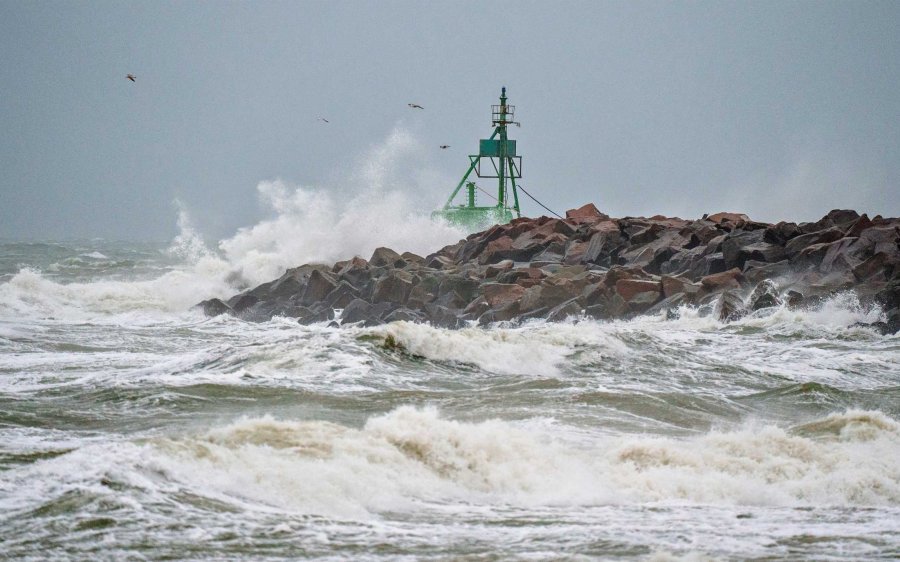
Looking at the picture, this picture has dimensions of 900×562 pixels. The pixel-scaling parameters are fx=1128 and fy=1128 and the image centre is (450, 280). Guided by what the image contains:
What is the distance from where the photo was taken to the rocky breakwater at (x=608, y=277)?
1945cm

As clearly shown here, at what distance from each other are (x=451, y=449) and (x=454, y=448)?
0.10 feet

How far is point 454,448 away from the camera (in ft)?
26.5

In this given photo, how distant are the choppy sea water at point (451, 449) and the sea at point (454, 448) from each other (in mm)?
26

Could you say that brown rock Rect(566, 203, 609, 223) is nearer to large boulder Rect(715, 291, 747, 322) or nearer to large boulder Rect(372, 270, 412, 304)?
large boulder Rect(372, 270, 412, 304)

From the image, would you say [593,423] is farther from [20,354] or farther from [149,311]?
[149,311]

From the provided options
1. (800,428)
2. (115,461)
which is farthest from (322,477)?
(800,428)

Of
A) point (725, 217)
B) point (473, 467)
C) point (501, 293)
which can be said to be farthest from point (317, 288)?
point (473, 467)

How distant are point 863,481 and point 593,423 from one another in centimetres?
275

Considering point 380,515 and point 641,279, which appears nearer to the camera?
point 380,515

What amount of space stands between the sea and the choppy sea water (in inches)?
1.0

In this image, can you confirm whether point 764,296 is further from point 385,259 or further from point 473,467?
point 473,467

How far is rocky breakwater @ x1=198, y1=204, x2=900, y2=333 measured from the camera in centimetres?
1945

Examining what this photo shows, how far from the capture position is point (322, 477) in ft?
23.0

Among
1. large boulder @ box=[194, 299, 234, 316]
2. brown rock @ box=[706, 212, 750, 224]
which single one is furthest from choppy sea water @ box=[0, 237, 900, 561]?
brown rock @ box=[706, 212, 750, 224]
